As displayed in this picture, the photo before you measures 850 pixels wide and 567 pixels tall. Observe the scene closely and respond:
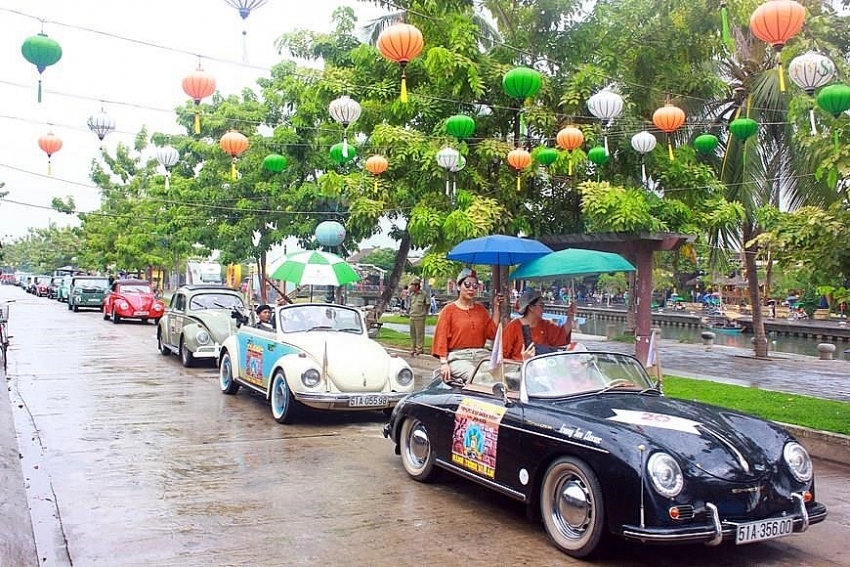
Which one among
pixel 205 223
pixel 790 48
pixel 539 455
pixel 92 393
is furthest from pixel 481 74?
pixel 205 223

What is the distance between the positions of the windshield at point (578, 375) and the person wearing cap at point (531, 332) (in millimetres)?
1250

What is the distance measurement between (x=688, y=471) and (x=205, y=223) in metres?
27.5

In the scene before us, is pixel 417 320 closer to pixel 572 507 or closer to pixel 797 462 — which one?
pixel 572 507

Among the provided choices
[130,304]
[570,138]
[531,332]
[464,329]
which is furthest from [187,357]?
[130,304]

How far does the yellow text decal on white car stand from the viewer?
5090mm

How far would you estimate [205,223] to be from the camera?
30.0 metres

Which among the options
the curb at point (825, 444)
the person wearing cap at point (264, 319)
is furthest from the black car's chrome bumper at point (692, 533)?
the person wearing cap at point (264, 319)

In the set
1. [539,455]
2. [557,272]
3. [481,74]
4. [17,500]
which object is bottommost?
[17,500]

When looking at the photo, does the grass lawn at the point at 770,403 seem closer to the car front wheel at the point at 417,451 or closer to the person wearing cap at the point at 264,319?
the car front wheel at the point at 417,451

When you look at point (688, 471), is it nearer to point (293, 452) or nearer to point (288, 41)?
point (293, 452)

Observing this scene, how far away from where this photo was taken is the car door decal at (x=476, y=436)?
595cm

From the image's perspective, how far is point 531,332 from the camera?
8.09 meters

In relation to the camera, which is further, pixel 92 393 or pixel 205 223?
pixel 205 223

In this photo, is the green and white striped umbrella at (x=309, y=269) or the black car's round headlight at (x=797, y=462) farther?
the green and white striped umbrella at (x=309, y=269)
